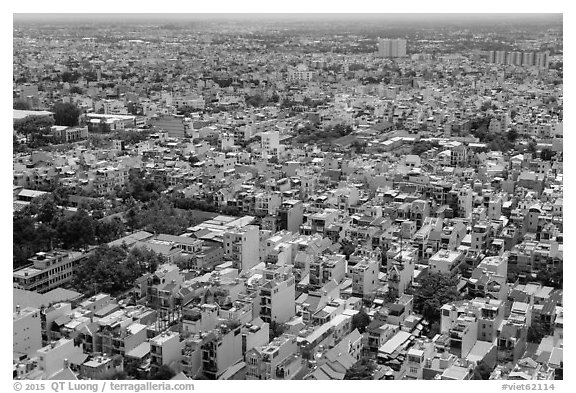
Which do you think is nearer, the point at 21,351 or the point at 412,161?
the point at 21,351

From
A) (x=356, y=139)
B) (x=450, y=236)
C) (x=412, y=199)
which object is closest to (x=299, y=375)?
(x=450, y=236)

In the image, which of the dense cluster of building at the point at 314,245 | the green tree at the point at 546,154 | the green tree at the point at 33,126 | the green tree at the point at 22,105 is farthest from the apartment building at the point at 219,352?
the green tree at the point at 22,105

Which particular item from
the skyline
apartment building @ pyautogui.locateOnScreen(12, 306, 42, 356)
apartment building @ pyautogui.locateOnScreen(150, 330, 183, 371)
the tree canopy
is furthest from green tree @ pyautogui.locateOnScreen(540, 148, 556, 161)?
apartment building @ pyautogui.locateOnScreen(12, 306, 42, 356)

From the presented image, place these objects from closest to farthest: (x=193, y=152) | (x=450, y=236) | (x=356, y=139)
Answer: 1. (x=450, y=236)
2. (x=193, y=152)
3. (x=356, y=139)

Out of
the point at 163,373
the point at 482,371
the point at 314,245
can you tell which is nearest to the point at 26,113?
the point at 314,245

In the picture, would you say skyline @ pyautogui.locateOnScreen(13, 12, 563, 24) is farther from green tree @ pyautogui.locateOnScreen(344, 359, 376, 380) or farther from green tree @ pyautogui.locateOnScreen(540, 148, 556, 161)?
green tree @ pyautogui.locateOnScreen(540, 148, 556, 161)

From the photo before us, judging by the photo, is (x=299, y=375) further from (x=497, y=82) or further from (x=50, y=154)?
(x=497, y=82)

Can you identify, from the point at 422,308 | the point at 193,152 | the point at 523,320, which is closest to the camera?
the point at 523,320
